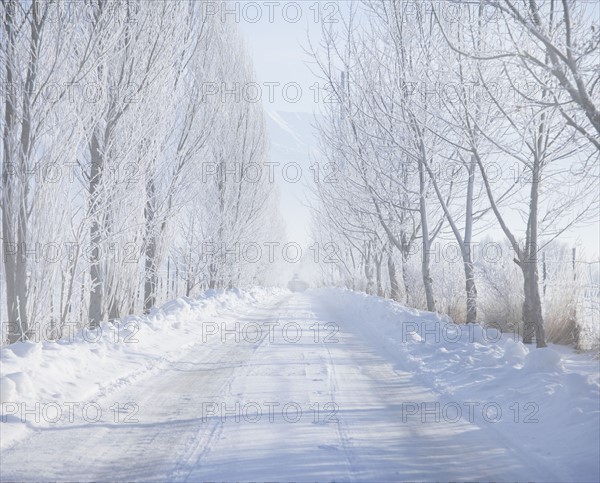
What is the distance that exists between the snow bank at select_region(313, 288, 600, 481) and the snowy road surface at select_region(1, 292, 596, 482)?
0.17 metres

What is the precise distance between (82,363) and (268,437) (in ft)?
9.67

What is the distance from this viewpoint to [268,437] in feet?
11.3

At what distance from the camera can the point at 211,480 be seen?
2719mm

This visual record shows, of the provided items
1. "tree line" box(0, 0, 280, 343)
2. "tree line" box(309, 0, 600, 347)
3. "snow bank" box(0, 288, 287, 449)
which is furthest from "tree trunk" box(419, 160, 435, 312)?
"tree line" box(0, 0, 280, 343)

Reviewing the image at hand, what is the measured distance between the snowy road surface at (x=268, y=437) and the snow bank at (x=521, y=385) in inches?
6.5

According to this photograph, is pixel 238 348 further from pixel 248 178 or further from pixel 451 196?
pixel 248 178

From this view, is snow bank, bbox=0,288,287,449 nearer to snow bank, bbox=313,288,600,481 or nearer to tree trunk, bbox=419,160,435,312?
snow bank, bbox=313,288,600,481

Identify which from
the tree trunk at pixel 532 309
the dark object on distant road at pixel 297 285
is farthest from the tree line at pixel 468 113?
the dark object on distant road at pixel 297 285

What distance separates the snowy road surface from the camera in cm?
288

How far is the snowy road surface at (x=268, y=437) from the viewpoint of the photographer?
2.88 m

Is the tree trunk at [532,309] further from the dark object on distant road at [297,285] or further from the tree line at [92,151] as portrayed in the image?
the dark object on distant road at [297,285]

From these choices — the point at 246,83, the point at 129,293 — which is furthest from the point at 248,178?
the point at 129,293

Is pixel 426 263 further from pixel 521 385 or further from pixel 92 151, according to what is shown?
pixel 92 151

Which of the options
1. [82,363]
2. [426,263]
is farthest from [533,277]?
[82,363]
